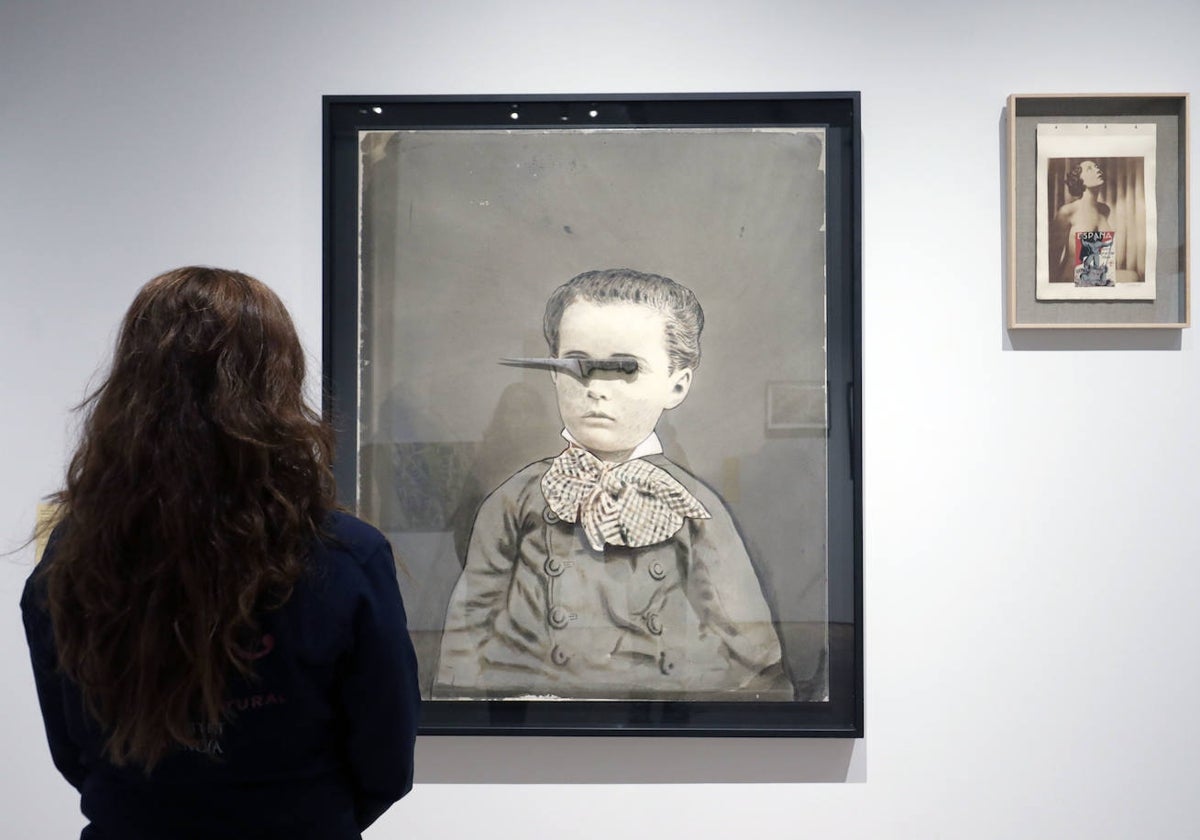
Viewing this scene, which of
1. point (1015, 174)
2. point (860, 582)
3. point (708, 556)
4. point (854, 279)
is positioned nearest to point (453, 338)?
point (708, 556)

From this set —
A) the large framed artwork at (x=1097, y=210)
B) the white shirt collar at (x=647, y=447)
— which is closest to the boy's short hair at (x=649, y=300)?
the white shirt collar at (x=647, y=447)

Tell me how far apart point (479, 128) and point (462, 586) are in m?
0.74

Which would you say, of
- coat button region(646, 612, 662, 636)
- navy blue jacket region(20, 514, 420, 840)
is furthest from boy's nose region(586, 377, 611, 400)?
navy blue jacket region(20, 514, 420, 840)

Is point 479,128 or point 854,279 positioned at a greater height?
point 479,128

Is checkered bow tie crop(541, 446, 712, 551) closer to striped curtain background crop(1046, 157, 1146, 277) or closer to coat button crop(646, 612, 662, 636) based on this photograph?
coat button crop(646, 612, 662, 636)

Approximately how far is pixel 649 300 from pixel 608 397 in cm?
17

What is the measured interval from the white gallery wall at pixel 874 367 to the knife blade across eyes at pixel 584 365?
1.24ft

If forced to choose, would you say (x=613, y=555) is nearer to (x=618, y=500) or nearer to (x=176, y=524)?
(x=618, y=500)

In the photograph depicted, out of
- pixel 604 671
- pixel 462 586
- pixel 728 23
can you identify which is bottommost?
pixel 604 671

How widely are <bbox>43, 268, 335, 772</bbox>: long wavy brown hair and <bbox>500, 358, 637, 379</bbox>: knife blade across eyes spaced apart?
674 mm

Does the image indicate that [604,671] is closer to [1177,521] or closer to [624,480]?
[624,480]

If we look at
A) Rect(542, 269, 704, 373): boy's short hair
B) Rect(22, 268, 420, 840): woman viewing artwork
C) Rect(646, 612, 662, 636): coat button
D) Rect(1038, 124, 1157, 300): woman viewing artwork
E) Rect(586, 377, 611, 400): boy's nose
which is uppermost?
Rect(1038, 124, 1157, 300): woman viewing artwork

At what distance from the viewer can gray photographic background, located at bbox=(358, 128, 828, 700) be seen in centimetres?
152

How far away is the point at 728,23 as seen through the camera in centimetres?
157
